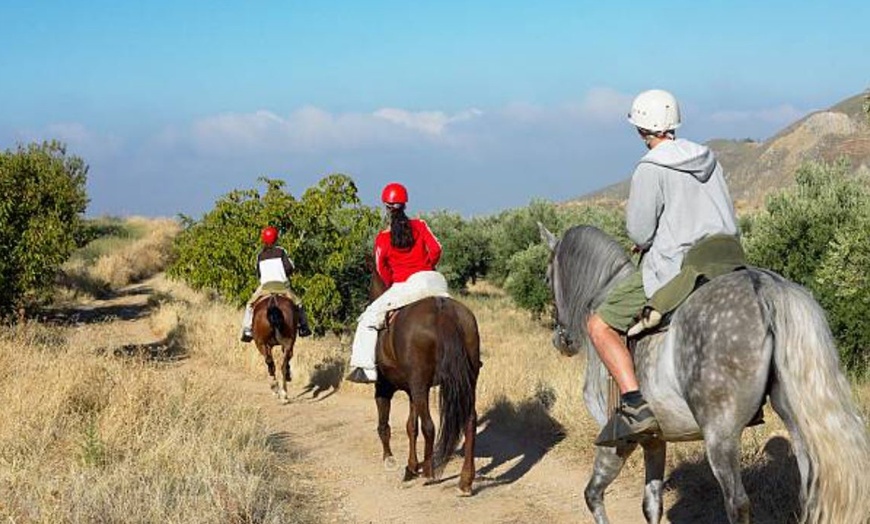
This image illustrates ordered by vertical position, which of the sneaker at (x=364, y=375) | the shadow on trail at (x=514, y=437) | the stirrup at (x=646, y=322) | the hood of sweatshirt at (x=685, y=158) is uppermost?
the hood of sweatshirt at (x=685, y=158)

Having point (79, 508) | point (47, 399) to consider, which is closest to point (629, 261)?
point (79, 508)

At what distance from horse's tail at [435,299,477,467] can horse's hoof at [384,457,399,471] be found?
1.16 meters

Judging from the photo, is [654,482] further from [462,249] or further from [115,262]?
[115,262]

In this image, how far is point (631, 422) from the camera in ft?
18.6

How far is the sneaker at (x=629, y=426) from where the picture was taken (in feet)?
18.6

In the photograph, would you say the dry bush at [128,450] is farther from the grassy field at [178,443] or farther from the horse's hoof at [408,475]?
the horse's hoof at [408,475]

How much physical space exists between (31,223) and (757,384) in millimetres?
16446

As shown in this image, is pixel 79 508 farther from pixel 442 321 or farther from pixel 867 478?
pixel 867 478

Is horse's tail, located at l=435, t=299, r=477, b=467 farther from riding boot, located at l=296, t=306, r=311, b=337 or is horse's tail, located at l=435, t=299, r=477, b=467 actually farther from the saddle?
riding boot, located at l=296, t=306, r=311, b=337

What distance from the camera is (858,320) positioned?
13.7 m

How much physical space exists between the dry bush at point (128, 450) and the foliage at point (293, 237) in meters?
7.66

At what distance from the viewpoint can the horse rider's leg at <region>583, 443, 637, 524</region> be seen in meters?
6.17

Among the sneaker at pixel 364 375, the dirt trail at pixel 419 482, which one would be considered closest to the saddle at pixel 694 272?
the dirt trail at pixel 419 482

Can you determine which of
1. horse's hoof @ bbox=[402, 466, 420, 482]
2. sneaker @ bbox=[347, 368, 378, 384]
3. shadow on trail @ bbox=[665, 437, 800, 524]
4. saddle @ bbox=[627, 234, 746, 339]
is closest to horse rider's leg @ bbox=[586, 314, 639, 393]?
saddle @ bbox=[627, 234, 746, 339]
